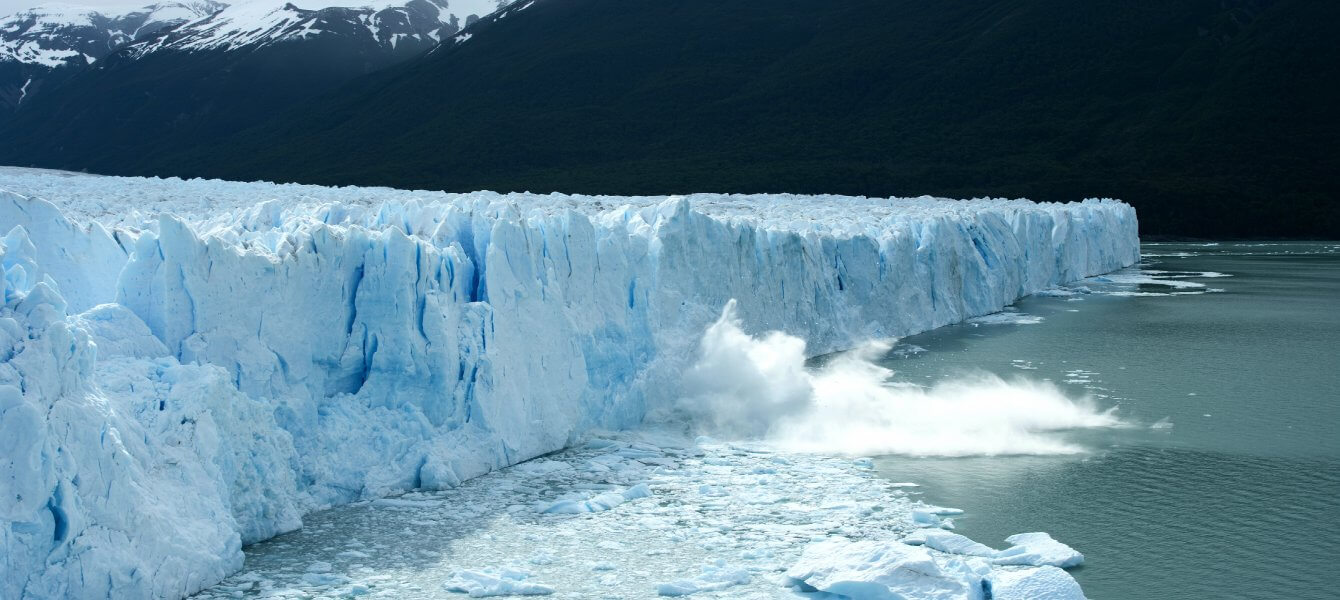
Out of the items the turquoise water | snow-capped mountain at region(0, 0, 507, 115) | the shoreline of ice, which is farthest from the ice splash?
snow-capped mountain at region(0, 0, 507, 115)

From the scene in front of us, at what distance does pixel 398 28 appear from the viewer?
100312 millimetres

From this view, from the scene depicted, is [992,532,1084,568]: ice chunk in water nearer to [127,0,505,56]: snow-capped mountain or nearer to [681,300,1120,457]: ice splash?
[681,300,1120,457]: ice splash

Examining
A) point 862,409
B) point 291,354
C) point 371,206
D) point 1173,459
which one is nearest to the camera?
point 291,354

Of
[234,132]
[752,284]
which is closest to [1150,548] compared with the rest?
[752,284]

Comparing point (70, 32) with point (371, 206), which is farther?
point (70, 32)

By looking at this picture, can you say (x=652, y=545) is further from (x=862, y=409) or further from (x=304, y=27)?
(x=304, y=27)

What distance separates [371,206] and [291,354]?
6.15 meters

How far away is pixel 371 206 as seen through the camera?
1379cm

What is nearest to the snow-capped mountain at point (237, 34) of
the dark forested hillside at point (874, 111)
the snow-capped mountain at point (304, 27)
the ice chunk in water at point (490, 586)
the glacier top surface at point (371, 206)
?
the snow-capped mountain at point (304, 27)

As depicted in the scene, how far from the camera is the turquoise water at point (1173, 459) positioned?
23.7ft

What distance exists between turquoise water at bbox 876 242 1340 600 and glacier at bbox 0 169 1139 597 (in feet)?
9.18

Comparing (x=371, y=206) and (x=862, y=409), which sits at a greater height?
(x=371, y=206)

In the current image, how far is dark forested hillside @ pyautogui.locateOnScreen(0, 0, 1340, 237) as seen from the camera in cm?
4553

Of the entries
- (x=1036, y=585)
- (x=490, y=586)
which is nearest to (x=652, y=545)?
(x=490, y=586)
